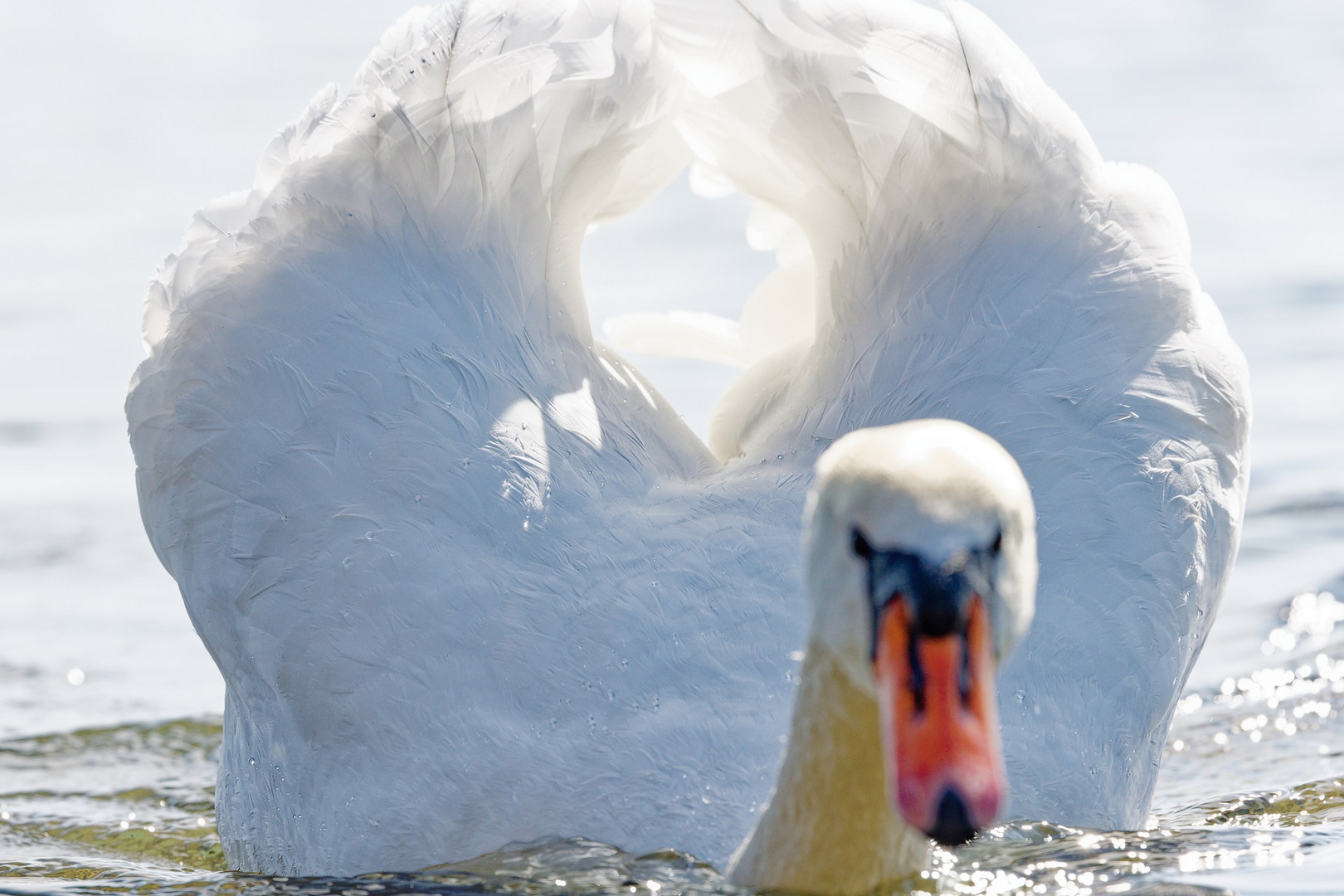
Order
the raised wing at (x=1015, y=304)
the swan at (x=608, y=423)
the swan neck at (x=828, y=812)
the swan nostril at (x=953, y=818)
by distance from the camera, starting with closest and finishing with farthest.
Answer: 1. the swan nostril at (x=953, y=818)
2. the swan neck at (x=828, y=812)
3. the swan at (x=608, y=423)
4. the raised wing at (x=1015, y=304)

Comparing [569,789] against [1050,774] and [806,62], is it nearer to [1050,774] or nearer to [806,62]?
[1050,774]

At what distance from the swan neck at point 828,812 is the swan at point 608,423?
19cm

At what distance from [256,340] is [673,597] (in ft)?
4.57

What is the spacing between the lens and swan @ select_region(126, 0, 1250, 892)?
484 centimetres

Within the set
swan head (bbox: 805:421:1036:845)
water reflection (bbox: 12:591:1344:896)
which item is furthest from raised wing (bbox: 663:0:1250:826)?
swan head (bbox: 805:421:1036:845)

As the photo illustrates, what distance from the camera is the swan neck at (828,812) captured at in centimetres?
410

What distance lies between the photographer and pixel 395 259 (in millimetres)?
5535

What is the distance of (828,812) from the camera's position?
4.18 metres

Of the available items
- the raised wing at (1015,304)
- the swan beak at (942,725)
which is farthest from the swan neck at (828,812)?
the raised wing at (1015,304)

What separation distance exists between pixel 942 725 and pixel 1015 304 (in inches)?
91.9

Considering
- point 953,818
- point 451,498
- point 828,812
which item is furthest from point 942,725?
point 451,498

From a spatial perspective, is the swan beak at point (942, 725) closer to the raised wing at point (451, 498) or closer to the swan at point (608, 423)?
the swan at point (608, 423)

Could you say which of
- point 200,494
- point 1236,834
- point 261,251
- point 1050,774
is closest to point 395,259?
point 261,251

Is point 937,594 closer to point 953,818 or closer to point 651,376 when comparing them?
point 953,818
